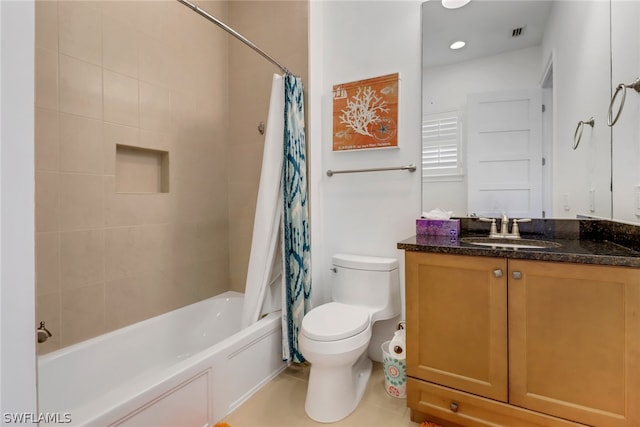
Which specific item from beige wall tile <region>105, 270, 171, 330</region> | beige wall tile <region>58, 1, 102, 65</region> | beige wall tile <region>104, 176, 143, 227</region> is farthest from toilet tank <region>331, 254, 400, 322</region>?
beige wall tile <region>58, 1, 102, 65</region>

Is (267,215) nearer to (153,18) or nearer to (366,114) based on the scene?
(366,114)

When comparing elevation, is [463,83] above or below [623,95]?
above

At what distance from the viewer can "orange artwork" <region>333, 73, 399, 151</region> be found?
193 cm

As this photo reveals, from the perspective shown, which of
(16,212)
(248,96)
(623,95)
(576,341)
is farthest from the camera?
(248,96)

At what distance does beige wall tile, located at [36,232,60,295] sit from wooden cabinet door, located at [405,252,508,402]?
177 centimetres

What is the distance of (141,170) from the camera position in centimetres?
199

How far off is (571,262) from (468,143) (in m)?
0.89

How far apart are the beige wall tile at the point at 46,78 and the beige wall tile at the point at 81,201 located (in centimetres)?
36

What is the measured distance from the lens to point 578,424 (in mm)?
1138

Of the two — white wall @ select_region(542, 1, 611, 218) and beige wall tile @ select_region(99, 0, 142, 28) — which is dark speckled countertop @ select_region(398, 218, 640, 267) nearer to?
white wall @ select_region(542, 1, 611, 218)

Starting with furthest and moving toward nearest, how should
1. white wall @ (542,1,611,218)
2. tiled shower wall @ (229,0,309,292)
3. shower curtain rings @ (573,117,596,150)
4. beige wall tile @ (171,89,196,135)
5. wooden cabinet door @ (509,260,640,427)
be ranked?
tiled shower wall @ (229,0,309,292) < beige wall tile @ (171,89,196,135) < shower curtain rings @ (573,117,596,150) < white wall @ (542,1,611,218) < wooden cabinet door @ (509,260,640,427)

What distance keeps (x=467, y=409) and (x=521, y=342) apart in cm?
41

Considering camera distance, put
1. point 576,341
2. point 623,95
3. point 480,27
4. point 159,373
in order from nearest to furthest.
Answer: point 576,341 < point 623,95 < point 159,373 < point 480,27

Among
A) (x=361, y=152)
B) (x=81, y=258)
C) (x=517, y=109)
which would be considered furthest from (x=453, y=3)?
(x=81, y=258)
